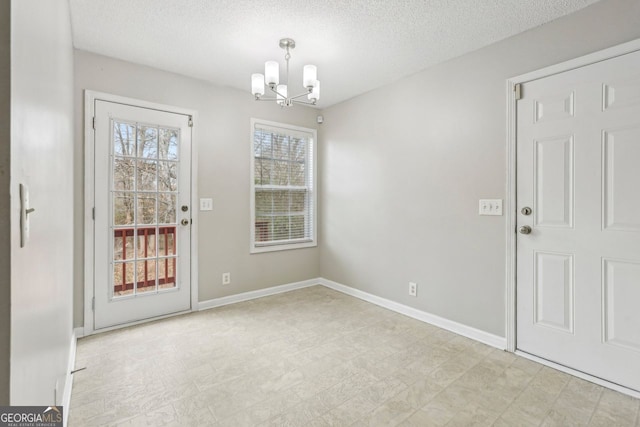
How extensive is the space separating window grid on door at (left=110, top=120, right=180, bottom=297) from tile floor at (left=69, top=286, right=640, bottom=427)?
0.46 meters

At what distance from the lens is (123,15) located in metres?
2.15

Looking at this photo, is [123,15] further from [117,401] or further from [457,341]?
[457,341]

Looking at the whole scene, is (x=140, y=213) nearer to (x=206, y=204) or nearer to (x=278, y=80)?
(x=206, y=204)

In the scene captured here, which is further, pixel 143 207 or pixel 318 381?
pixel 143 207

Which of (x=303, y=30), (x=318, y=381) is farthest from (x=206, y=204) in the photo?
(x=318, y=381)

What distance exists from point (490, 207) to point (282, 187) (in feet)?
7.84

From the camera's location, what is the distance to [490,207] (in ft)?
8.18

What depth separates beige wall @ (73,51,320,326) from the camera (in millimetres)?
2820

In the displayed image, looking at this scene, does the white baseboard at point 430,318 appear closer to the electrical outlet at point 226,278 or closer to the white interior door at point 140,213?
the electrical outlet at point 226,278

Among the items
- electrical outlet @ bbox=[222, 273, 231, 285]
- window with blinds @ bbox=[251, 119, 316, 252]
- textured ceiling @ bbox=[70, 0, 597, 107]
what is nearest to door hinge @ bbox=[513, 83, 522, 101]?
textured ceiling @ bbox=[70, 0, 597, 107]

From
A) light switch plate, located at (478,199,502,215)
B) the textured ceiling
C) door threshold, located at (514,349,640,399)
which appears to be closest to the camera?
door threshold, located at (514,349,640,399)

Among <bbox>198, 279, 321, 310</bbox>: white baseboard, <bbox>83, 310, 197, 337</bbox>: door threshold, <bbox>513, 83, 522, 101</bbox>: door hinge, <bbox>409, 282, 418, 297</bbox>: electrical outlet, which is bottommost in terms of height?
<bbox>83, 310, 197, 337</bbox>: door threshold
